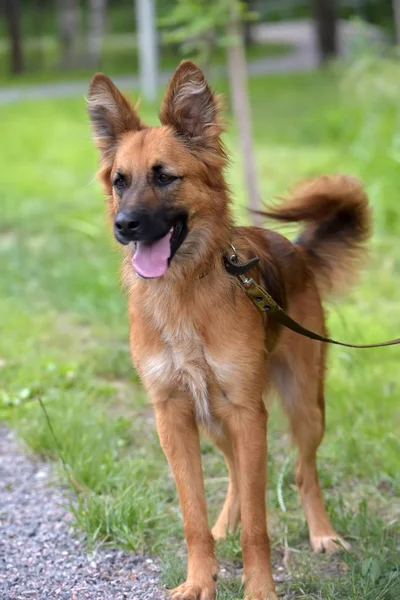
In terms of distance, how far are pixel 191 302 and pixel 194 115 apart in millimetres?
783

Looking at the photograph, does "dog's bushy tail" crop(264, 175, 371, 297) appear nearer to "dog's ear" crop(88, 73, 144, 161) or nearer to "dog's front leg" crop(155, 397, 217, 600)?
"dog's ear" crop(88, 73, 144, 161)

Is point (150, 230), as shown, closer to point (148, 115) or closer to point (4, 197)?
point (4, 197)

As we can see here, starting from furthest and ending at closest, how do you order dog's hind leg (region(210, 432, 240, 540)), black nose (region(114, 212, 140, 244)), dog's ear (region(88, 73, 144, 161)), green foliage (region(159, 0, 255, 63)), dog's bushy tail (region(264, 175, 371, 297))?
green foliage (region(159, 0, 255, 63))
dog's bushy tail (region(264, 175, 371, 297))
dog's hind leg (region(210, 432, 240, 540))
dog's ear (region(88, 73, 144, 161))
black nose (region(114, 212, 140, 244))

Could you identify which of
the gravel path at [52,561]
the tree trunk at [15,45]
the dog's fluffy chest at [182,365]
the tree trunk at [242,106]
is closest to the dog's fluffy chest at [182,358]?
the dog's fluffy chest at [182,365]

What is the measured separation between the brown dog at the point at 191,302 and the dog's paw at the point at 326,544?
1.72 ft

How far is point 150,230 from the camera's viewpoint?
11.0 feet

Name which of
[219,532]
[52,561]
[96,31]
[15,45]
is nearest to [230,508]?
[219,532]

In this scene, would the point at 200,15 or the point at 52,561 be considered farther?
the point at 200,15

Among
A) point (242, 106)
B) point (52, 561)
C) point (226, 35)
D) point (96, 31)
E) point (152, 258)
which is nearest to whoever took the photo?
point (152, 258)

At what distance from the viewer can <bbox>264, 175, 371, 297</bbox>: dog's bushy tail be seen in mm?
4449

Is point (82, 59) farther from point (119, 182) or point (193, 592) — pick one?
point (193, 592)

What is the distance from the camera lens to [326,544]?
13.3 feet

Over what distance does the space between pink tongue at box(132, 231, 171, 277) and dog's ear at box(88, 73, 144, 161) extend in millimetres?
515

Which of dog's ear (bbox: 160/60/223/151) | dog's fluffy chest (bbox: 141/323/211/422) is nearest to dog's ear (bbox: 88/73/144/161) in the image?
dog's ear (bbox: 160/60/223/151)
